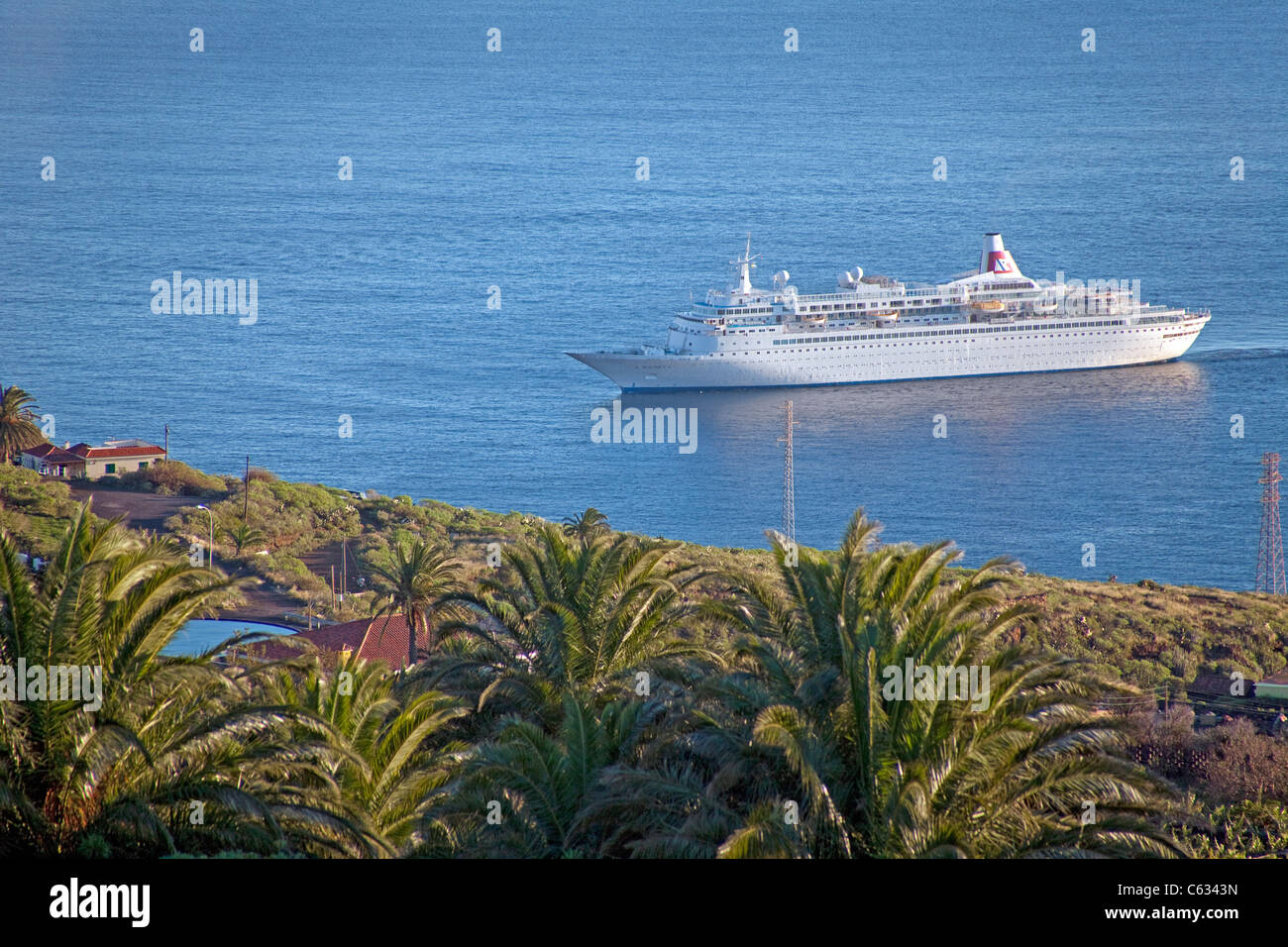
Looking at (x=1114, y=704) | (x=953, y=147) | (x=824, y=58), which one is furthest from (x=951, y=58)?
(x=1114, y=704)

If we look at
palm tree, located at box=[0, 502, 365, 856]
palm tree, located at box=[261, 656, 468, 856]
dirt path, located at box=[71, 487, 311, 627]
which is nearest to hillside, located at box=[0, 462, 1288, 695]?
dirt path, located at box=[71, 487, 311, 627]

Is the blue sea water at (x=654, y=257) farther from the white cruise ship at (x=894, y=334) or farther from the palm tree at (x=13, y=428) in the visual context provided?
the palm tree at (x=13, y=428)

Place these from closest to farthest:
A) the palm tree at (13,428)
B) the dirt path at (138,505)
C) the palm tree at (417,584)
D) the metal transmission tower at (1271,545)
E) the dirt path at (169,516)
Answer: the palm tree at (417,584)
the dirt path at (169,516)
the metal transmission tower at (1271,545)
the dirt path at (138,505)
the palm tree at (13,428)

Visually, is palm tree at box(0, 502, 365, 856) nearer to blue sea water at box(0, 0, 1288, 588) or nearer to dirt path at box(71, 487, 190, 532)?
dirt path at box(71, 487, 190, 532)

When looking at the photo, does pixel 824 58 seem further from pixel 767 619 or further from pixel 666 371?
pixel 767 619

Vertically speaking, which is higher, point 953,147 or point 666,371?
point 953,147

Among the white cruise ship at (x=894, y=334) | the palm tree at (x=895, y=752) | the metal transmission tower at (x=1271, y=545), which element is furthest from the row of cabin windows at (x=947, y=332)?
the palm tree at (x=895, y=752)
